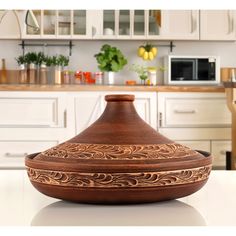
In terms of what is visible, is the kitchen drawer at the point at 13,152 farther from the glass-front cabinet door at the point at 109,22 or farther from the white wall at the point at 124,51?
the glass-front cabinet door at the point at 109,22

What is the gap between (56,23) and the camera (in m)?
4.30

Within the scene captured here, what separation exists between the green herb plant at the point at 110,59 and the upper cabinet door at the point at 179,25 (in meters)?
0.39

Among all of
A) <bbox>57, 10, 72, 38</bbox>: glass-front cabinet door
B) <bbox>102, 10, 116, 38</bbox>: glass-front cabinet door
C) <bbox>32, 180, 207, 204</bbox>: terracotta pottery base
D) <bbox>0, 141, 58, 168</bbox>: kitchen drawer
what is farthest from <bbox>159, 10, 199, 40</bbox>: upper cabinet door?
<bbox>32, 180, 207, 204</bbox>: terracotta pottery base

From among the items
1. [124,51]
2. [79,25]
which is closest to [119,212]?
[79,25]

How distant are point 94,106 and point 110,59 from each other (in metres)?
0.63

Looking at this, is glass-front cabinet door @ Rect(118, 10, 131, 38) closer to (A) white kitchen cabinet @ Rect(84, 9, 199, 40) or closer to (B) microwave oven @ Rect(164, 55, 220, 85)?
(A) white kitchen cabinet @ Rect(84, 9, 199, 40)

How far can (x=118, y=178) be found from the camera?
1.75 feet

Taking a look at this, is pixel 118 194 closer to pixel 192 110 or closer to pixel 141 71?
pixel 192 110

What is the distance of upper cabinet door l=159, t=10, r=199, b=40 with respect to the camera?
429 centimetres

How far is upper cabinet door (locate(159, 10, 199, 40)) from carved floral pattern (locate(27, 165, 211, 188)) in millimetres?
3823

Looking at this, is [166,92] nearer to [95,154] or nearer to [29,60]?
[29,60]

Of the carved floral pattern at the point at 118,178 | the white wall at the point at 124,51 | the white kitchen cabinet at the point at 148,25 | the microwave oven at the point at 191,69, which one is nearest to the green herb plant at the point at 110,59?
the white kitchen cabinet at the point at 148,25

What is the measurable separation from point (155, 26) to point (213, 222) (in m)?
3.99
